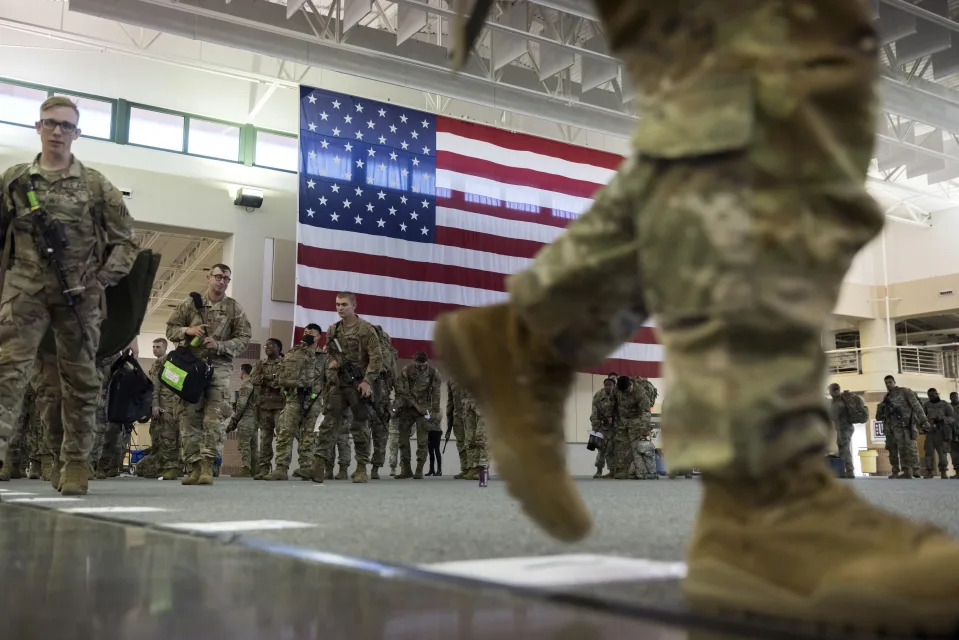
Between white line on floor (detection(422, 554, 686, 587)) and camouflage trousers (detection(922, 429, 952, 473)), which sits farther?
camouflage trousers (detection(922, 429, 952, 473))

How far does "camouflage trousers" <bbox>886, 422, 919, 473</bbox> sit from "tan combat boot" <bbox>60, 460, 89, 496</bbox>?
33.6ft

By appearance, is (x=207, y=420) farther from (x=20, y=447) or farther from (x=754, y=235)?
(x=754, y=235)

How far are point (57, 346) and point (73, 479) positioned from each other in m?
0.48

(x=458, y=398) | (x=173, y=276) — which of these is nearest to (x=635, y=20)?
(x=458, y=398)

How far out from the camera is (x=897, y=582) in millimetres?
542

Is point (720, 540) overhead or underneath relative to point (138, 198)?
underneath

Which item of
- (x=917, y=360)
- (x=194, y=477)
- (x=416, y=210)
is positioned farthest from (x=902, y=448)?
(x=194, y=477)

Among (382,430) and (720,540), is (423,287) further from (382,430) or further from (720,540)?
(720,540)

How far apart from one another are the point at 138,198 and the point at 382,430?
4334 millimetres

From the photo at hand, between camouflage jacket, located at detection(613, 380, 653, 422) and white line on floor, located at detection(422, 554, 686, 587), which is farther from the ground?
camouflage jacket, located at detection(613, 380, 653, 422)

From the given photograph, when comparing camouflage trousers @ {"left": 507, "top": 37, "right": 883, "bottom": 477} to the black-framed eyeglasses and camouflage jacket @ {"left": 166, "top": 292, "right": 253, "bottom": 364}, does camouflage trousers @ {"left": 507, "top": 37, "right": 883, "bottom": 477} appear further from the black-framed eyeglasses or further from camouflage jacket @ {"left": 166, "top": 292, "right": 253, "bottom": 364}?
camouflage jacket @ {"left": 166, "top": 292, "right": 253, "bottom": 364}

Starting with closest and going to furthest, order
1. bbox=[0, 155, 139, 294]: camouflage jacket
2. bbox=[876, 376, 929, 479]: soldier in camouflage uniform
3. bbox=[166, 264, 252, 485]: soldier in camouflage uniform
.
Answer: bbox=[0, 155, 139, 294]: camouflage jacket → bbox=[166, 264, 252, 485]: soldier in camouflage uniform → bbox=[876, 376, 929, 479]: soldier in camouflage uniform

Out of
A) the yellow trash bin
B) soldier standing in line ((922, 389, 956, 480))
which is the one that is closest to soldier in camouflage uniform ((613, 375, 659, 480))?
soldier standing in line ((922, 389, 956, 480))

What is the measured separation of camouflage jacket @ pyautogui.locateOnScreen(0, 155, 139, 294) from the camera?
2717mm
